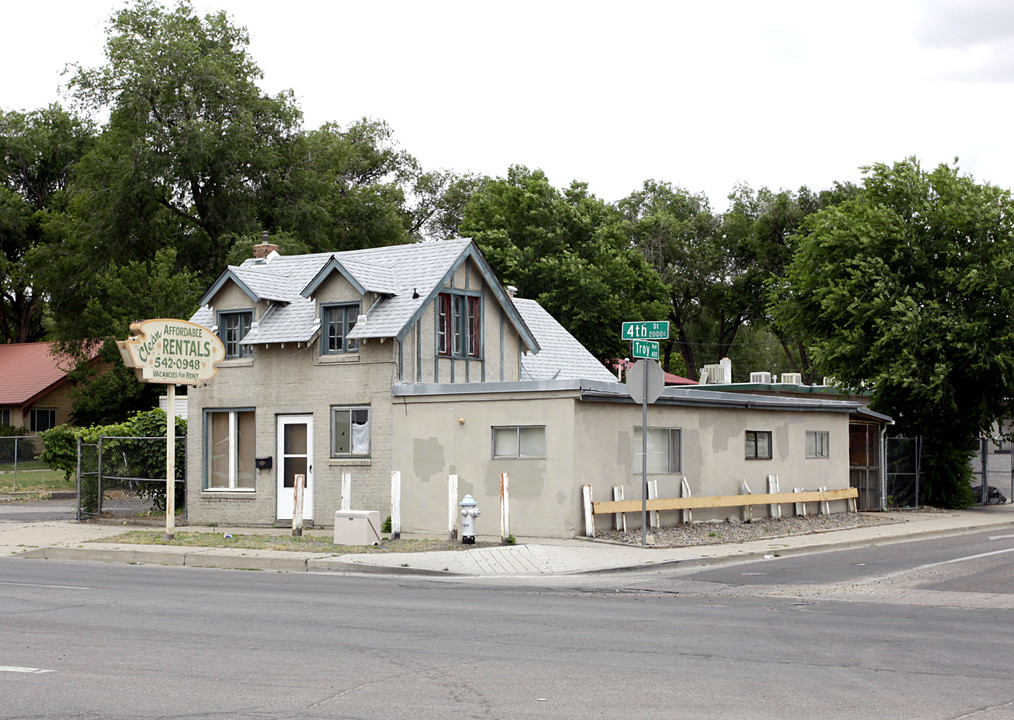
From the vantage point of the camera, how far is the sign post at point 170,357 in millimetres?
20828

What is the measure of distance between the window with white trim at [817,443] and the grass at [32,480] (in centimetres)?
2412

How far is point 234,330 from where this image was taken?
2631 centimetres

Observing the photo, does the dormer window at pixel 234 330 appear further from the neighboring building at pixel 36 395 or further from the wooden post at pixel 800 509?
the neighboring building at pixel 36 395

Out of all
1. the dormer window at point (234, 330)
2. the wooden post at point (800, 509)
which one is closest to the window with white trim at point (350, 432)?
the dormer window at point (234, 330)

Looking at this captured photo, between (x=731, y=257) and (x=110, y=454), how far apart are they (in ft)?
152

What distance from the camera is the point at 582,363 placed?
32656 mm

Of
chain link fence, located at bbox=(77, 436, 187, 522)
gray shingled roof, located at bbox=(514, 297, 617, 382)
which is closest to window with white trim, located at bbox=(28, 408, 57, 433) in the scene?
chain link fence, located at bbox=(77, 436, 187, 522)

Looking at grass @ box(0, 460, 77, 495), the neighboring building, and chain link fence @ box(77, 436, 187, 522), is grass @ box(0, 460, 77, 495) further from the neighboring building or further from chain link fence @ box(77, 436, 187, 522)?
chain link fence @ box(77, 436, 187, 522)

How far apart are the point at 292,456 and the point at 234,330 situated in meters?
3.42

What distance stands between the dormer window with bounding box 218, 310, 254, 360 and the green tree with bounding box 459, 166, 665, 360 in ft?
72.6

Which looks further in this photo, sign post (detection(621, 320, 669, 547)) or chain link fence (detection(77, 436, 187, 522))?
chain link fence (detection(77, 436, 187, 522))

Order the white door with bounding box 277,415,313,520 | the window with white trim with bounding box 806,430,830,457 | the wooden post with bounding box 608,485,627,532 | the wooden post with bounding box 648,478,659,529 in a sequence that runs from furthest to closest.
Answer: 1. the window with white trim with bounding box 806,430,830,457
2. the white door with bounding box 277,415,313,520
3. the wooden post with bounding box 648,478,659,529
4. the wooden post with bounding box 608,485,627,532

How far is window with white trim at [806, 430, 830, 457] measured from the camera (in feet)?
93.5

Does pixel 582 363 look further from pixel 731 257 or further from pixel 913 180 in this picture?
pixel 731 257
